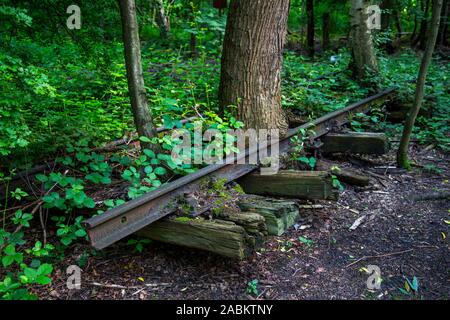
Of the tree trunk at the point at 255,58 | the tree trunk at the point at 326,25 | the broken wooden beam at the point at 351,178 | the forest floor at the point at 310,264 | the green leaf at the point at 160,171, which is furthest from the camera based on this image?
the tree trunk at the point at 326,25

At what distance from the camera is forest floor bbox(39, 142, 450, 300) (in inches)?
130

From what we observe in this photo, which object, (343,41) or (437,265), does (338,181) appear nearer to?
(437,265)

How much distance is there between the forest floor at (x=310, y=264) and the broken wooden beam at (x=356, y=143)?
1193 millimetres

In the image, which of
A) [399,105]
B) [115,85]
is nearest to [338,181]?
[399,105]

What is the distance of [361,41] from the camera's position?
898 centimetres

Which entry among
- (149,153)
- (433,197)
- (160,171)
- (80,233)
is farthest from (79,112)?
(433,197)

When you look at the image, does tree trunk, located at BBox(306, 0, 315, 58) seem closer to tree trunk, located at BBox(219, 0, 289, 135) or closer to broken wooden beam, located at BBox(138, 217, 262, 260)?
tree trunk, located at BBox(219, 0, 289, 135)

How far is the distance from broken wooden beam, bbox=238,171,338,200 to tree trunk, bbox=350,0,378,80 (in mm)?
5303

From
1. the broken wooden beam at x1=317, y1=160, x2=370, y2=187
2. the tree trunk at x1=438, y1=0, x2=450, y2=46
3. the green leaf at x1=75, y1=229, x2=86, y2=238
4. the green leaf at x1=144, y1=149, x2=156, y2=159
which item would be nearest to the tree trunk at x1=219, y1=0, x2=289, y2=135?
the broken wooden beam at x1=317, y1=160, x2=370, y2=187

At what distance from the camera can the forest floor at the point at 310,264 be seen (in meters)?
3.30

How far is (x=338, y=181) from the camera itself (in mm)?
4809

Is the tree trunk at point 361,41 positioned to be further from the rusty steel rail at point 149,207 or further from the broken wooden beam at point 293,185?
→ the broken wooden beam at point 293,185

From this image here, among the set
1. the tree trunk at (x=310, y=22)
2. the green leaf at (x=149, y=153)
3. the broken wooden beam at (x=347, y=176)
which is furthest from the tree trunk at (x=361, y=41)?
the green leaf at (x=149, y=153)
